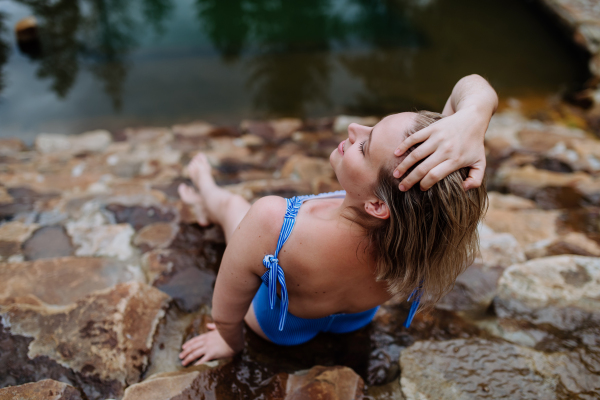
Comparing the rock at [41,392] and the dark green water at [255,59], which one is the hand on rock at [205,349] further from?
the dark green water at [255,59]

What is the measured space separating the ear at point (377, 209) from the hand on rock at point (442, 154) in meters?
0.09

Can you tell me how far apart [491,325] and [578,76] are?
21.2 ft

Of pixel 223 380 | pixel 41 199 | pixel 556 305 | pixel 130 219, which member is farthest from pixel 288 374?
pixel 41 199

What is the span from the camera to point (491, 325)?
1.83m

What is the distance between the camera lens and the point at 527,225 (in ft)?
8.29

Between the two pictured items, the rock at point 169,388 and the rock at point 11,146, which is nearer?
the rock at point 169,388

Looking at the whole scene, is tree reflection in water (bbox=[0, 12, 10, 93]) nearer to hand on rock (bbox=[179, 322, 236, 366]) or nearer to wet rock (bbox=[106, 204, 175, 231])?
wet rock (bbox=[106, 204, 175, 231])

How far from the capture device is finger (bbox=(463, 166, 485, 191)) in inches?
43.6

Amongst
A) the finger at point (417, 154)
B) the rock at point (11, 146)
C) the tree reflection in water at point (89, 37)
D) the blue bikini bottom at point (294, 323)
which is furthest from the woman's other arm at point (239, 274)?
the tree reflection in water at point (89, 37)

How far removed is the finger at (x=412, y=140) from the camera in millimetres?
1084

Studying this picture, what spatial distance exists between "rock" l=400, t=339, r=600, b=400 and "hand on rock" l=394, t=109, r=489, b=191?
0.82m

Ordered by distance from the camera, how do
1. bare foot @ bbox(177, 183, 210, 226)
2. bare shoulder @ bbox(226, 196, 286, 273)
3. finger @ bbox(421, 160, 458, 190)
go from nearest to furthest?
1. finger @ bbox(421, 160, 458, 190)
2. bare shoulder @ bbox(226, 196, 286, 273)
3. bare foot @ bbox(177, 183, 210, 226)

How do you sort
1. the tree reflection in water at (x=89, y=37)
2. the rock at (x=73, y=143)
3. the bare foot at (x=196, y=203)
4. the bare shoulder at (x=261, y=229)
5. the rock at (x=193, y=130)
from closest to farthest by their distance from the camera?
the bare shoulder at (x=261, y=229), the bare foot at (x=196, y=203), the rock at (x=73, y=143), the rock at (x=193, y=130), the tree reflection in water at (x=89, y=37)

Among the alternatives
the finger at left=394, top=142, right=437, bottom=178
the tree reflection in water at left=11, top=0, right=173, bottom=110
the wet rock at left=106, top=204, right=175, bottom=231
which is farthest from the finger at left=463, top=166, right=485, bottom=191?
the tree reflection in water at left=11, top=0, right=173, bottom=110
